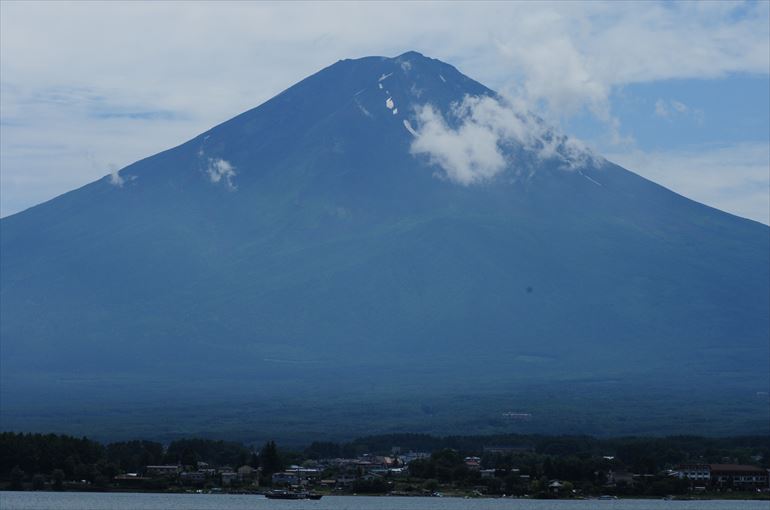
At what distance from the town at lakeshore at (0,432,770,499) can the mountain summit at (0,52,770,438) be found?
3751cm

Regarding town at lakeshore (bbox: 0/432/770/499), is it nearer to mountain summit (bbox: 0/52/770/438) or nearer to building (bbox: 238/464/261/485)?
building (bbox: 238/464/261/485)

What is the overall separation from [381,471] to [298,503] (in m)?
12.6

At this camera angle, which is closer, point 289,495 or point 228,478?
point 289,495

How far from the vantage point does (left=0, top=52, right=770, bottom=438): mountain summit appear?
14188 centimetres

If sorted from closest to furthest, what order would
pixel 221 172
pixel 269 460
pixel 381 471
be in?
pixel 269 460
pixel 381 471
pixel 221 172

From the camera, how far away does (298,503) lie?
67.8 m

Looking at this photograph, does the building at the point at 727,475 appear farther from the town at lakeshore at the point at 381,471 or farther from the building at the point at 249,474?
the building at the point at 249,474

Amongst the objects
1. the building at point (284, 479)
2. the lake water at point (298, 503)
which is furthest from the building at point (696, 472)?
the building at point (284, 479)

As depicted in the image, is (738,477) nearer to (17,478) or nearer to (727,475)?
(727,475)

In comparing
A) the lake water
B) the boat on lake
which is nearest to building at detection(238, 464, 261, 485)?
the lake water

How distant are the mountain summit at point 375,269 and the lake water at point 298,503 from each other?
5103cm

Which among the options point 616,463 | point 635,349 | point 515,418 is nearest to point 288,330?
point 635,349

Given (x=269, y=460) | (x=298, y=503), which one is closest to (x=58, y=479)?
(x=298, y=503)

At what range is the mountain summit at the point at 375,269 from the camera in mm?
141875
